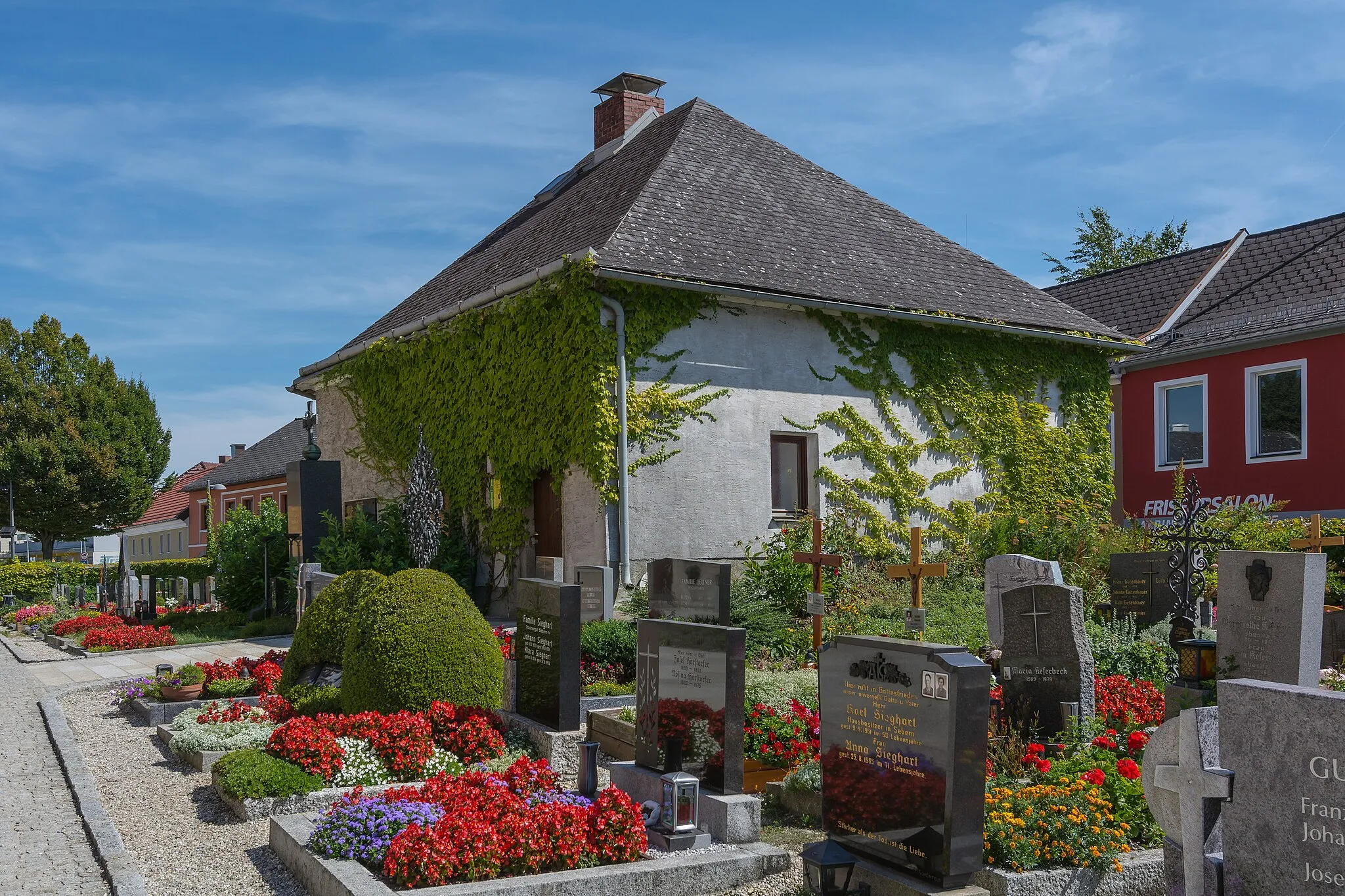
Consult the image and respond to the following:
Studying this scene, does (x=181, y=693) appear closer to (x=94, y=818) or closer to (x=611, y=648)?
(x=94, y=818)

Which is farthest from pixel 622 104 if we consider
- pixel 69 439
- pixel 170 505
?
pixel 170 505

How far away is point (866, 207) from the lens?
19984mm

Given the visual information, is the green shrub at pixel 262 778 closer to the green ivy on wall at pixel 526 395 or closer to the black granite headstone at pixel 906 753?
the black granite headstone at pixel 906 753

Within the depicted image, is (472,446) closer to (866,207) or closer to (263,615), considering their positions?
(263,615)

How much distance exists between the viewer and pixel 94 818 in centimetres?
675

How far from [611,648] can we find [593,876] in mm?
5287

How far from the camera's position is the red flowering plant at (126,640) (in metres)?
16.3

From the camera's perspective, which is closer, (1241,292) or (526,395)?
(526,395)

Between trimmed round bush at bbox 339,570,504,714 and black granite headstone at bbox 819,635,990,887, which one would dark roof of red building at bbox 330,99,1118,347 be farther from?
black granite headstone at bbox 819,635,990,887

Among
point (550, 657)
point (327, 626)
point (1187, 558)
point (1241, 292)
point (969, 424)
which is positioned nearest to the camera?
point (550, 657)

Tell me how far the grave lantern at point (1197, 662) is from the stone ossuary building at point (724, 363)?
7976 millimetres

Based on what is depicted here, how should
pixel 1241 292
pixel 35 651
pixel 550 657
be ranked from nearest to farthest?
pixel 550 657 → pixel 35 651 → pixel 1241 292

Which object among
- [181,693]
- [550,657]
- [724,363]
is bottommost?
[181,693]

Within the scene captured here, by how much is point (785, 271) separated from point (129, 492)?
3549 cm
